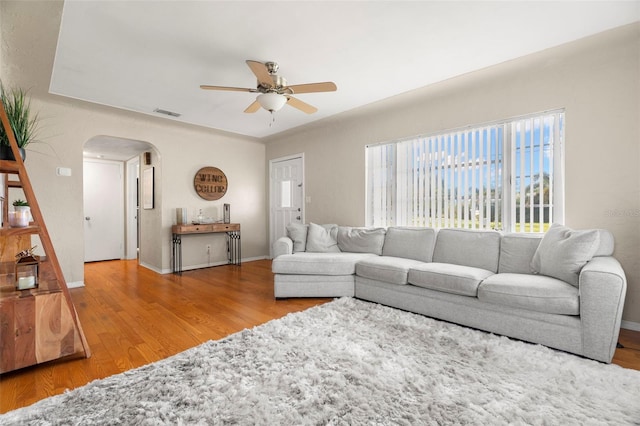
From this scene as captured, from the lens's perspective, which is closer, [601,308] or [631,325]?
[601,308]

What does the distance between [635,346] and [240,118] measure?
16.2 feet

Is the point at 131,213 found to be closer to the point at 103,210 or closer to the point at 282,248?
the point at 103,210

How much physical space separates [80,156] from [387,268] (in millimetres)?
4274

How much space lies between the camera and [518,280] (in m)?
2.35

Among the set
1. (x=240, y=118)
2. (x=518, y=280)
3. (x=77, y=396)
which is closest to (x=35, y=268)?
(x=77, y=396)

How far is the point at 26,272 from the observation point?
2.07 meters

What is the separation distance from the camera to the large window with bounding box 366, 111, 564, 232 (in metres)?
2.96

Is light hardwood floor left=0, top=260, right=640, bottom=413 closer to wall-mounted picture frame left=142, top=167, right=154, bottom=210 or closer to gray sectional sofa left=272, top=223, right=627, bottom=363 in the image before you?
gray sectional sofa left=272, top=223, right=627, bottom=363

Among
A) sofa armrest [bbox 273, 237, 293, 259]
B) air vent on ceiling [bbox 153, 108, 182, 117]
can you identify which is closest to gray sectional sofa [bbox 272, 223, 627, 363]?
sofa armrest [bbox 273, 237, 293, 259]

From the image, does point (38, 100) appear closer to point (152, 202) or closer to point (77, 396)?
point (152, 202)

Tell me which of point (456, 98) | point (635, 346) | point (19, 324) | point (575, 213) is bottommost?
Result: point (635, 346)

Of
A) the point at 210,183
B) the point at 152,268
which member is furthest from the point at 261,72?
the point at 152,268

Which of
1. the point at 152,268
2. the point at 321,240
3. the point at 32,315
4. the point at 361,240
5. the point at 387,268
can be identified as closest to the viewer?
the point at 32,315

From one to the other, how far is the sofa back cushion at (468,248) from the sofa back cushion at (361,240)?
733 millimetres
